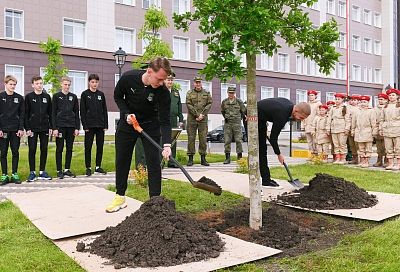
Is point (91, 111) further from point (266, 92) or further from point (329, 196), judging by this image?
point (266, 92)

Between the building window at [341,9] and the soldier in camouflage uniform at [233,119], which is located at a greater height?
the building window at [341,9]

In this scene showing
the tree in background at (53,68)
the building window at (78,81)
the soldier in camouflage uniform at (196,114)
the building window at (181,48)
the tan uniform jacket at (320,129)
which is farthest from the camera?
the building window at (181,48)

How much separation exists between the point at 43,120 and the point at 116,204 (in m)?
3.69

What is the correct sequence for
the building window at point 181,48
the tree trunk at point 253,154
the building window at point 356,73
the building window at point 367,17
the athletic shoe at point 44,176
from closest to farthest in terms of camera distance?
the tree trunk at point 253,154, the athletic shoe at point 44,176, the building window at point 181,48, the building window at point 356,73, the building window at point 367,17

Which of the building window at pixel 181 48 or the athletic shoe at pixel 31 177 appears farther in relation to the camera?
the building window at pixel 181 48

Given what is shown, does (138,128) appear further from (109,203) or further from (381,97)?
(381,97)

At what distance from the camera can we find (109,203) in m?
6.10

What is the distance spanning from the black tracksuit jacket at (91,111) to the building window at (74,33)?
18.2 metres

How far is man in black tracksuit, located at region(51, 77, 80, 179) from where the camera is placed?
29.1 feet

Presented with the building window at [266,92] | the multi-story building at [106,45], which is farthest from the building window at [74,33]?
the building window at [266,92]

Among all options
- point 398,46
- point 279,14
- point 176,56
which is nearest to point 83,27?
point 176,56

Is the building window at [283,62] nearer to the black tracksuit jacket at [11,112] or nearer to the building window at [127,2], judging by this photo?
→ the building window at [127,2]

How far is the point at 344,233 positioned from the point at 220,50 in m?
2.44

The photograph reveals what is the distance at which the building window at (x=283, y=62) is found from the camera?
3816 cm
